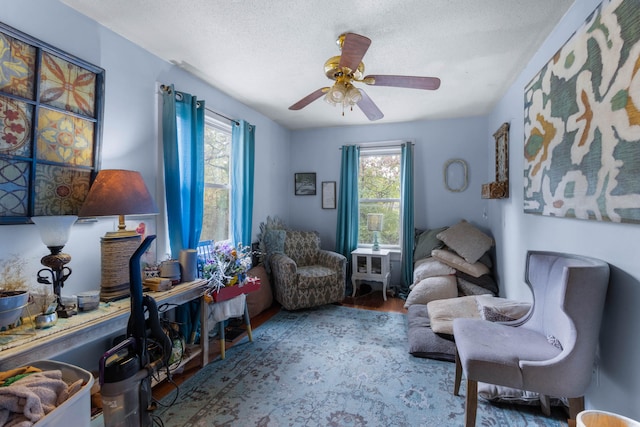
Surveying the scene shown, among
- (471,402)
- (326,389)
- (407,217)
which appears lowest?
(326,389)

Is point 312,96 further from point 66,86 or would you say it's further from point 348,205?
point 348,205

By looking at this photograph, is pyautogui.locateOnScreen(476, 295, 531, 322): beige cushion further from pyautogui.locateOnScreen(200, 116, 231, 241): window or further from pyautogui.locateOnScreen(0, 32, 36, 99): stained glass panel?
pyautogui.locateOnScreen(0, 32, 36, 99): stained glass panel

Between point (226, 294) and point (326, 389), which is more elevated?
point (226, 294)

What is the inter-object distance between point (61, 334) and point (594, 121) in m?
2.74

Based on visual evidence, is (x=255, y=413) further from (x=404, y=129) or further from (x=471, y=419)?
(x=404, y=129)

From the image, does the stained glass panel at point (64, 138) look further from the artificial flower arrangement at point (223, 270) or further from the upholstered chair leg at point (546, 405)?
the upholstered chair leg at point (546, 405)

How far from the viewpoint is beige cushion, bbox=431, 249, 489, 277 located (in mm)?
3240

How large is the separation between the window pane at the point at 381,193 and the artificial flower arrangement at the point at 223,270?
2358 millimetres

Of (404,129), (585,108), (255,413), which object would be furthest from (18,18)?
(404,129)

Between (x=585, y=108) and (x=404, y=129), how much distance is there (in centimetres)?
285

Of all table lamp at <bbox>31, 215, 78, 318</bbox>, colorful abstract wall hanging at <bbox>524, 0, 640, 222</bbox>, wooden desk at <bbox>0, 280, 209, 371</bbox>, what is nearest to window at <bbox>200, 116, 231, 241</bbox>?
wooden desk at <bbox>0, 280, 209, 371</bbox>

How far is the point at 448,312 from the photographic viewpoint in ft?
8.57

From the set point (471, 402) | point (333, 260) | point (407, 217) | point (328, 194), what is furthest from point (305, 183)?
point (471, 402)

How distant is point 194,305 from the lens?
2438mm
